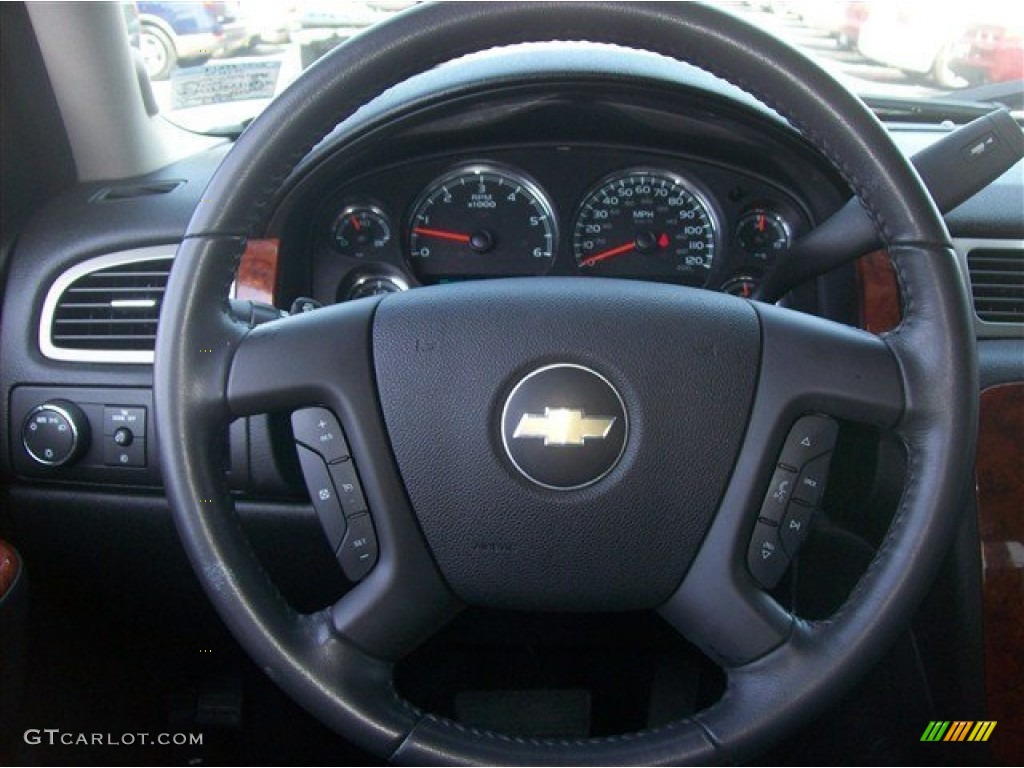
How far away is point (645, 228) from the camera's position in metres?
1.79

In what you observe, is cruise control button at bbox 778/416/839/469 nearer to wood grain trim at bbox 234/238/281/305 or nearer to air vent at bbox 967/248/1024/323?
air vent at bbox 967/248/1024/323

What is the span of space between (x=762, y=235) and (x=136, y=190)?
1.05 m

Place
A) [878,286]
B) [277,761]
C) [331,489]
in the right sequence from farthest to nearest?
[277,761], [878,286], [331,489]

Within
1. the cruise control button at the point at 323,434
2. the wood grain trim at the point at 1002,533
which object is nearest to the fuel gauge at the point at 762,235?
the wood grain trim at the point at 1002,533

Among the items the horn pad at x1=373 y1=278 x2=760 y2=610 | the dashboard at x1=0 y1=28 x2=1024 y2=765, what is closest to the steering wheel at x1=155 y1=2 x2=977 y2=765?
the horn pad at x1=373 y1=278 x2=760 y2=610

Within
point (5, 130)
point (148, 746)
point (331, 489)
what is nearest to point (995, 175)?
point (331, 489)

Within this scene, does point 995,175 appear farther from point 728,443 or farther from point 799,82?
point 728,443

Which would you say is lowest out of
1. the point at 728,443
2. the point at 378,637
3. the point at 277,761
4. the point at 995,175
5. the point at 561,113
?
the point at 277,761

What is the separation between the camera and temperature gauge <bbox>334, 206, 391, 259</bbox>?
1767 mm

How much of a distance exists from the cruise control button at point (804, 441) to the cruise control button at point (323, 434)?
460 millimetres

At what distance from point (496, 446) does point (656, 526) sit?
0.18 meters

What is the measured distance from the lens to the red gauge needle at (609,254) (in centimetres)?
180

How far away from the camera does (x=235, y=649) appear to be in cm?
187

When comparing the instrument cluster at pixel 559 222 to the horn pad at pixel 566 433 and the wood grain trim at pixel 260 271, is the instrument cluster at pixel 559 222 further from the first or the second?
the horn pad at pixel 566 433
